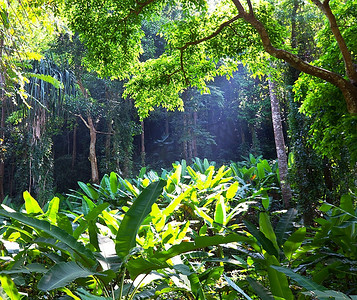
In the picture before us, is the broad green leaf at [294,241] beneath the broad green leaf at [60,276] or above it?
beneath

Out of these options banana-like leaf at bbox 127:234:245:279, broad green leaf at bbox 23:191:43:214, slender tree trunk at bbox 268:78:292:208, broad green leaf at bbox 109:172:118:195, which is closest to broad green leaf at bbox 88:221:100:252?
banana-like leaf at bbox 127:234:245:279

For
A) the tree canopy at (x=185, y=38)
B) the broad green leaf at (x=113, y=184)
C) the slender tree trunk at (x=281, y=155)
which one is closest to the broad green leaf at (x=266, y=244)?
the tree canopy at (x=185, y=38)

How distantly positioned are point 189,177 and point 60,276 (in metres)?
4.27

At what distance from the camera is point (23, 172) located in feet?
26.0

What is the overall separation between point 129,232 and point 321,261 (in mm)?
1348

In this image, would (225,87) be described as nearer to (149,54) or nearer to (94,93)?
(149,54)

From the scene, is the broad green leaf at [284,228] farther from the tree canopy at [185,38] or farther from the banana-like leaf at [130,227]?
the tree canopy at [185,38]

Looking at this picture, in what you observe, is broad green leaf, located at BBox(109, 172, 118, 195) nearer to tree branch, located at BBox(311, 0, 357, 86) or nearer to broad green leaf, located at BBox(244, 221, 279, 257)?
broad green leaf, located at BBox(244, 221, 279, 257)

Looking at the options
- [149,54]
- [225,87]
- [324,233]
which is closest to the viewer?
[324,233]

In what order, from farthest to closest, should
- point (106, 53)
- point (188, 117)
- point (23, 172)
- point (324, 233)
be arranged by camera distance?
point (188, 117)
point (23, 172)
point (106, 53)
point (324, 233)

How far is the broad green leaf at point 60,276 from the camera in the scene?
3.64 ft

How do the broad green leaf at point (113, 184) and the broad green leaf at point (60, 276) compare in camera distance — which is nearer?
the broad green leaf at point (60, 276)

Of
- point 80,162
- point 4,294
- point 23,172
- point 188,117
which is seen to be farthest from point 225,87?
point 4,294

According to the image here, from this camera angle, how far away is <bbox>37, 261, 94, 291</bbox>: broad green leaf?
111cm
